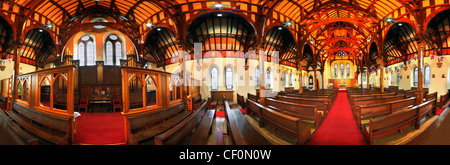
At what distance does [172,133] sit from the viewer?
9.00 feet

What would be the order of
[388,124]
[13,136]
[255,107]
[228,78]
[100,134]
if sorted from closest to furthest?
1. [13,136]
2. [388,124]
3. [100,134]
4. [255,107]
5. [228,78]

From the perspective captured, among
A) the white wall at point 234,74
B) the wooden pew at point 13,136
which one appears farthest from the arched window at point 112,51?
the wooden pew at point 13,136

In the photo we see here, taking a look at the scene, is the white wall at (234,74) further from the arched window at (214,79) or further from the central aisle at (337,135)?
the central aisle at (337,135)

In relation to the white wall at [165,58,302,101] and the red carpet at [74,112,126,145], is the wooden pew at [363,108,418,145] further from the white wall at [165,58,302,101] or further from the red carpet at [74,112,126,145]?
the white wall at [165,58,302,101]

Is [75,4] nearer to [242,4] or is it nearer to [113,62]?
[113,62]

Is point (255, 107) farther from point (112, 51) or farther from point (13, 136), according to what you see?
point (112, 51)

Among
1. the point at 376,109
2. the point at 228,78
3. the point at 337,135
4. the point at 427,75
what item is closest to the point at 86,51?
the point at 228,78

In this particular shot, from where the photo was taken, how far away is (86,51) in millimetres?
15656

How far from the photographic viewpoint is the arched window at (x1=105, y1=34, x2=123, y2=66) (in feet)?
52.4

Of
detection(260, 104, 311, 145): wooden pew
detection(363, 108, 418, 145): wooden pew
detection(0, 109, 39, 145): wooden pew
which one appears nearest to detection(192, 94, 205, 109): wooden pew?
detection(260, 104, 311, 145): wooden pew

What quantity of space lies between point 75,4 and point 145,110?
1464 cm

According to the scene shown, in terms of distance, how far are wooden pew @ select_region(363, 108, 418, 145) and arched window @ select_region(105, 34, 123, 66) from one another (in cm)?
1941

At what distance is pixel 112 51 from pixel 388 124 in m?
20.6
